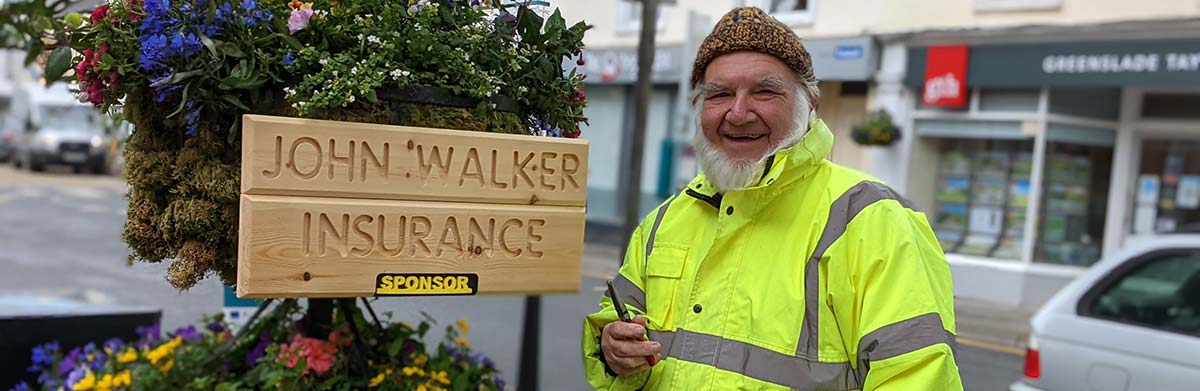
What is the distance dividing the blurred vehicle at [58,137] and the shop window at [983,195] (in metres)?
22.5

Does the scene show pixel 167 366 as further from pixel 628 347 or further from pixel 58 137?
pixel 58 137

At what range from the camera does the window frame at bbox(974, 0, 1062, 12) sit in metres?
9.99

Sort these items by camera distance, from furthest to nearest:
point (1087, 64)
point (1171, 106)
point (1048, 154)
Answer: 1. point (1048, 154)
2. point (1171, 106)
3. point (1087, 64)

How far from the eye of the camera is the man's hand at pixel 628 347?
5.93ft

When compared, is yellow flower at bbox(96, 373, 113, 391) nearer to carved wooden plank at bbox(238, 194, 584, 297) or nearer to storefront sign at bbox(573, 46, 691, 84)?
carved wooden plank at bbox(238, 194, 584, 297)

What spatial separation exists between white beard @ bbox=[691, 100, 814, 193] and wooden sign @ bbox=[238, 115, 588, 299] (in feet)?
0.98

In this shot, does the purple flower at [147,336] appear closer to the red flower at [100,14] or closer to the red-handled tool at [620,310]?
the red flower at [100,14]

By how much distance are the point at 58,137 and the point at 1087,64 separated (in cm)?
2537

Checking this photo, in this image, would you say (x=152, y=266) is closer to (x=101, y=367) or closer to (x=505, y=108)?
(x=505, y=108)

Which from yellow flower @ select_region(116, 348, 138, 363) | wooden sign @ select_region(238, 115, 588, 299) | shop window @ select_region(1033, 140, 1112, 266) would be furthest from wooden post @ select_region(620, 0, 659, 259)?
shop window @ select_region(1033, 140, 1112, 266)

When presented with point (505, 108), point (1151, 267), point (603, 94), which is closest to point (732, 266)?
point (505, 108)

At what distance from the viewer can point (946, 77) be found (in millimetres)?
10797

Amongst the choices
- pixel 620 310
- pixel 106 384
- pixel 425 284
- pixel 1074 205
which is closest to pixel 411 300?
pixel 425 284

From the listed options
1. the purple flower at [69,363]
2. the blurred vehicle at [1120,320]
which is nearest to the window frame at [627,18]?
the blurred vehicle at [1120,320]
